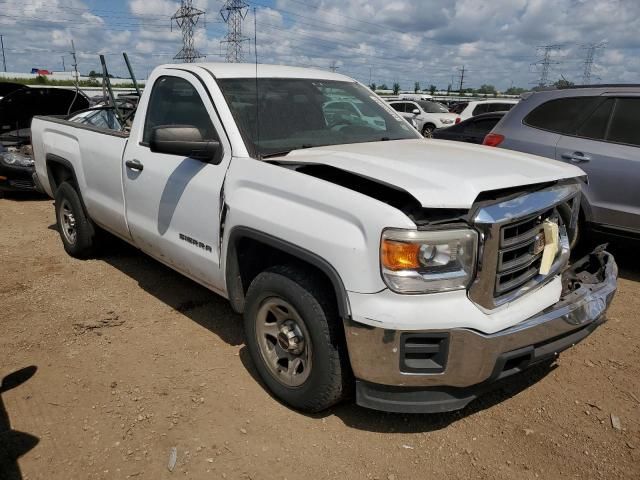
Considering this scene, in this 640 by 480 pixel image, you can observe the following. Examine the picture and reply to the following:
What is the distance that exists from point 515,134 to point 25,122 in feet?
26.7

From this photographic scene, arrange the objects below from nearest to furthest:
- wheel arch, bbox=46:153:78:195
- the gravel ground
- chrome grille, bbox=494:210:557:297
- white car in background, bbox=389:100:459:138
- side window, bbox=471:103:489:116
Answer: chrome grille, bbox=494:210:557:297, the gravel ground, wheel arch, bbox=46:153:78:195, side window, bbox=471:103:489:116, white car in background, bbox=389:100:459:138

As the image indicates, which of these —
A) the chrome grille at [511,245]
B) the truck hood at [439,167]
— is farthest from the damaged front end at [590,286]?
the truck hood at [439,167]

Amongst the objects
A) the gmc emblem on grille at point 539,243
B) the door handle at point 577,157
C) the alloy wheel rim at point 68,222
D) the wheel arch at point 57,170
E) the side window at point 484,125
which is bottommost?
the alloy wheel rim at point 68,222

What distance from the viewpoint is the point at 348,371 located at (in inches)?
107

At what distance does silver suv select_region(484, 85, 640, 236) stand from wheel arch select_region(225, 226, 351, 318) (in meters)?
3.47

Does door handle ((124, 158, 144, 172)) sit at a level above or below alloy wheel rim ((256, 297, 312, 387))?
above

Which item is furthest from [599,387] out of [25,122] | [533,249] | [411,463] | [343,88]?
[25,122]

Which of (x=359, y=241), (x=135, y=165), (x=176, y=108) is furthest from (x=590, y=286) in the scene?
(x=135, y=165)

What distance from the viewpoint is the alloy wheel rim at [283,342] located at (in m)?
2.82

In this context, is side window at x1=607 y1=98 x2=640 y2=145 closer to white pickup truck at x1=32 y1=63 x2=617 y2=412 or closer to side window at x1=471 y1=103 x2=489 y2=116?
white pickup truck at x1=32 y1=63 x2=617 y2=412

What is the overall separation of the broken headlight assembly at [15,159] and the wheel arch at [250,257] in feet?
22.3

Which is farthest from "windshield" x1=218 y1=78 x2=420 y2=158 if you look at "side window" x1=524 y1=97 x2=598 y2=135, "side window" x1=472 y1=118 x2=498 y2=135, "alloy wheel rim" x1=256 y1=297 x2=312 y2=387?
"side window" x1=472 y1=118 x2=498 y2=135

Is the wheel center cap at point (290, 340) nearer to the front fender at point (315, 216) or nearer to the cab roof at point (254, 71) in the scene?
the front fender at point (315, 216)

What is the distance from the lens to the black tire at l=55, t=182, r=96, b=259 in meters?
5.21
